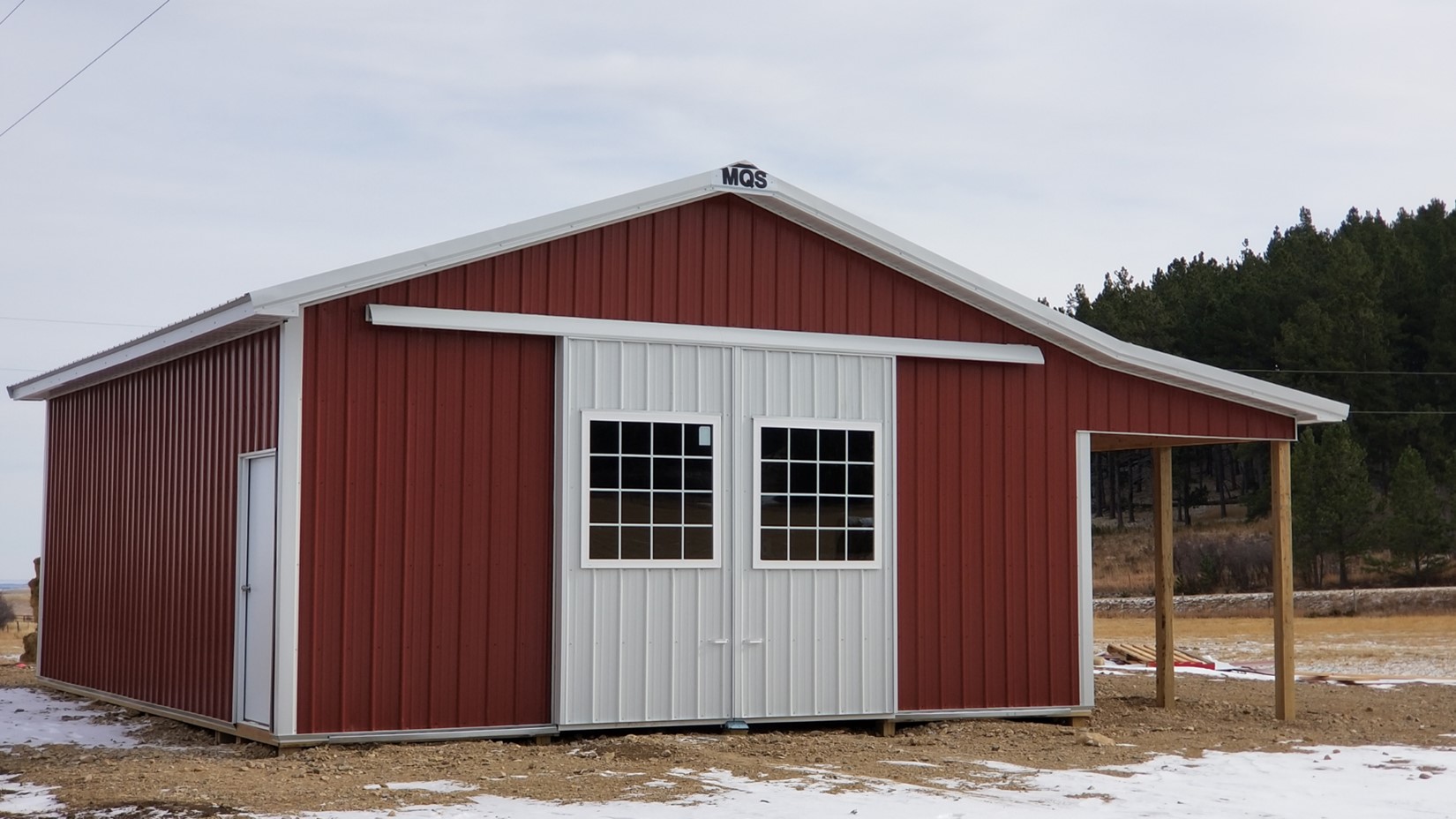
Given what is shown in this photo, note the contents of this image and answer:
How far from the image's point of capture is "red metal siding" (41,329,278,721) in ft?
38.2

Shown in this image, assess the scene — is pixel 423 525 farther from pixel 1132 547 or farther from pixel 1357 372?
pixel 1132 547

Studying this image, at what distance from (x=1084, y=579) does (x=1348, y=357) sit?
31174mm

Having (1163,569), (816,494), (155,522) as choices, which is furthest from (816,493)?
(155,522)

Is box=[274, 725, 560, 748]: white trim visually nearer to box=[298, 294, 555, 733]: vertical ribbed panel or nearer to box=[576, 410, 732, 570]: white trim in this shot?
box=[298, 294, 555, 733]: vertical ribbed panel

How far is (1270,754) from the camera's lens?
11.4 metres

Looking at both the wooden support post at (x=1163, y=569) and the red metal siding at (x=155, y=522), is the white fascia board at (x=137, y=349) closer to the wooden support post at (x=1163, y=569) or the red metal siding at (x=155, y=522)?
the red metal siding at (x=155, y=522)

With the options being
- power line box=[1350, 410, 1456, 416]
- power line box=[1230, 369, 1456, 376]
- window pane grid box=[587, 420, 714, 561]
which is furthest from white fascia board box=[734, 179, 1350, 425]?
power line box=[1350, 410, 1456, 416]

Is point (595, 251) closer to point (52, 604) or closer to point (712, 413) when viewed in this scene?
point (712, 413)

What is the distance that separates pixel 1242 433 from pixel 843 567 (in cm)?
400

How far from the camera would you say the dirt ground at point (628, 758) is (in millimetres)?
8836

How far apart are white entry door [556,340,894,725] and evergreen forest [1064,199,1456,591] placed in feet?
89.9

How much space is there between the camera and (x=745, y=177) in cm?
1212

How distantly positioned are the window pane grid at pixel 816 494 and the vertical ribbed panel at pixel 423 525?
168 cm

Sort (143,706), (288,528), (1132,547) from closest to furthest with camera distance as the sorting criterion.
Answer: (288,528) → (143,706) → (1132,547)
